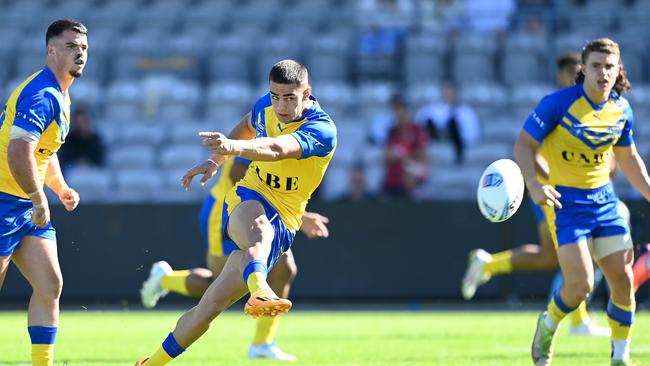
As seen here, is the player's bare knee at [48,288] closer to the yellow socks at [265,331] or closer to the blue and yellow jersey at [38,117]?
the blue and yellow jersey at [38,117]

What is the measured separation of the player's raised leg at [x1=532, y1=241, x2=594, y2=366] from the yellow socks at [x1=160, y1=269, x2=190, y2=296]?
149 inches

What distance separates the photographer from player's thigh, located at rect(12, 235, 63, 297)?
7.60 m

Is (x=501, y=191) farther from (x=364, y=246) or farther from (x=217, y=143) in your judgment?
(x=364, y=246)

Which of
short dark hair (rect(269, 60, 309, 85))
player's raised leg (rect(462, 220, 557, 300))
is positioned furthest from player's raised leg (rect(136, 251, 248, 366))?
player's raised leg (rect(462, 220, 557, 300))

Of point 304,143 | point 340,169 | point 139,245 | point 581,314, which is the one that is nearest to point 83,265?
point 139,245

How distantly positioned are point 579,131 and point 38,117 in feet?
12.7

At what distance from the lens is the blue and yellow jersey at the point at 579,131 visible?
8719 mm

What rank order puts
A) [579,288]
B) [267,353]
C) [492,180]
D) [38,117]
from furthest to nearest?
1. [267,353]
2. [492,180]
3. [579,288]
4. [38,117]

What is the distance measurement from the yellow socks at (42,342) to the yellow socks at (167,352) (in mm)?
656

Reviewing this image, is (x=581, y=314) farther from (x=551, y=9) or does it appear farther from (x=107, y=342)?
(x=551, y=9)

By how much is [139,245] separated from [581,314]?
6607 mm

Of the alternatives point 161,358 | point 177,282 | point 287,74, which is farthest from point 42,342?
point 177,282

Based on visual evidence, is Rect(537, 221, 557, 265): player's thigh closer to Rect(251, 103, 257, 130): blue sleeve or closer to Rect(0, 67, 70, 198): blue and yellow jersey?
Rect(251, 103, 257, 130): blue sleeve

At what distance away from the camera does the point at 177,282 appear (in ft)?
37.0
